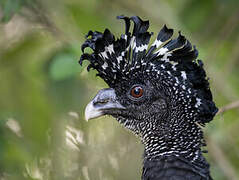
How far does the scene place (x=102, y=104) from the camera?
455 cm

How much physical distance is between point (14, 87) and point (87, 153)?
1526 mm

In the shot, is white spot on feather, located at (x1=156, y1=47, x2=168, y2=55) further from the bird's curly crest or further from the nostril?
the nostril

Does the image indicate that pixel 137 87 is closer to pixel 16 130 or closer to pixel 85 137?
pixel 85 137

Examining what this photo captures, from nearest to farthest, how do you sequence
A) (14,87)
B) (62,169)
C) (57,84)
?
(62,169) < (57,84) < (14,87)

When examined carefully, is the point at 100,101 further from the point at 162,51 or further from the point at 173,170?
the point at 173,170

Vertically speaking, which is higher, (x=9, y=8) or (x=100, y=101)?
(x=9, y=8)

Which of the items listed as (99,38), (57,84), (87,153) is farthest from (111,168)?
(99,38)

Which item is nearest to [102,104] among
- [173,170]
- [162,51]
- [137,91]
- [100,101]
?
[100,101]

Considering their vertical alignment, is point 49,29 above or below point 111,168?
above

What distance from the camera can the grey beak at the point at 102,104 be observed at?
4477 mm

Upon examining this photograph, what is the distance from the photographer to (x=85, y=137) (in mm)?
6188

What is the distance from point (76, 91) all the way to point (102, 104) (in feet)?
6.23

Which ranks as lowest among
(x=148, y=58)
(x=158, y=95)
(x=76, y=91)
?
(x=158, y=95)

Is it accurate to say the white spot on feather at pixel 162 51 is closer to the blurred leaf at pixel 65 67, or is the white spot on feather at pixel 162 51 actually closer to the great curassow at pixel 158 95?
the great curassow at pixel 158 95
